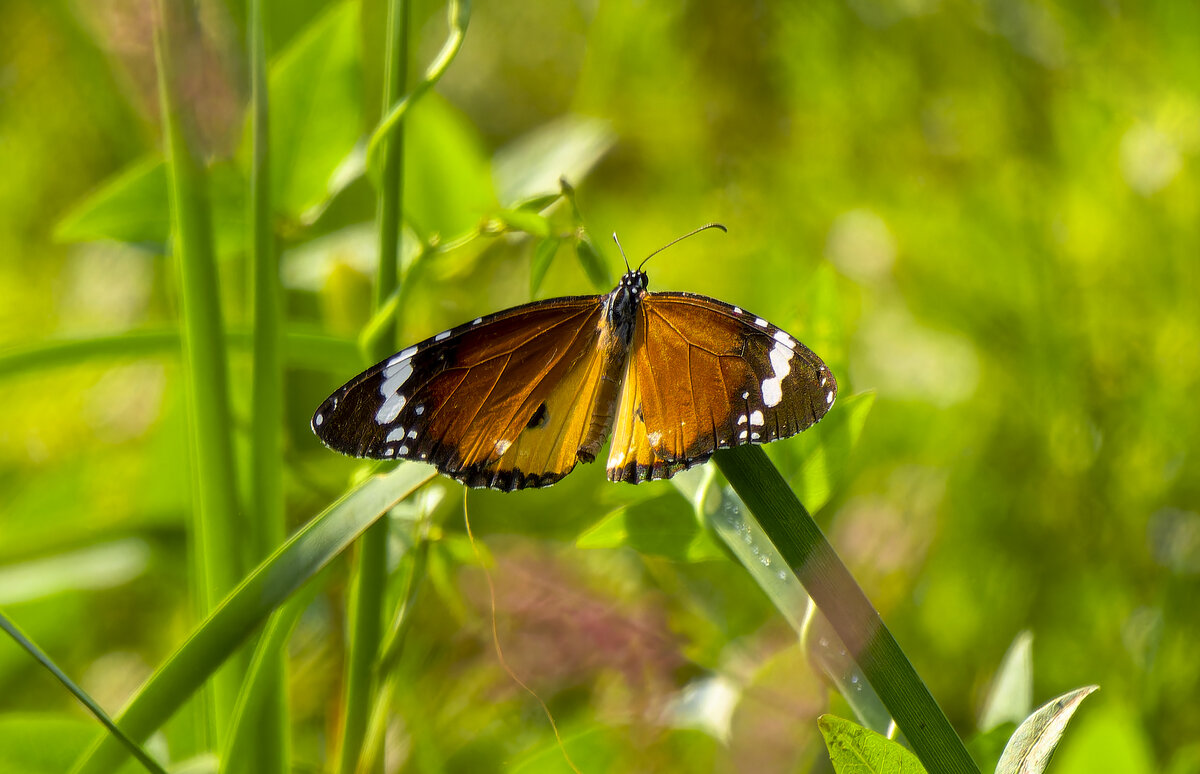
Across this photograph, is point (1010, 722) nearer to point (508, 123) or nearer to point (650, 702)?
point (650, 702)

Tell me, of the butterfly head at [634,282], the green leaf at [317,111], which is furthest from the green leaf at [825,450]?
the green leaf at [317,111]

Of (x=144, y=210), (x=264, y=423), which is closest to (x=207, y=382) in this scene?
(x=264, y=423)

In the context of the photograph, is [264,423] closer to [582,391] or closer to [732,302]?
[582,391]

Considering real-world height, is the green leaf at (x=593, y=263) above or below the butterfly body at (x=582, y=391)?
above

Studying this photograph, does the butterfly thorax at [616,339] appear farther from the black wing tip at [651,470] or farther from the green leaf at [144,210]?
the green leaf at [144,210]

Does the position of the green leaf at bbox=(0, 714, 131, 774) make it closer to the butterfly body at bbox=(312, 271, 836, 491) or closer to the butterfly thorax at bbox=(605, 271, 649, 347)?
the butterfly body at bbox=(312, 271, 836, 491)

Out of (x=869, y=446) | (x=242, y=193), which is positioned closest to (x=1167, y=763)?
(x=869, y=446)
